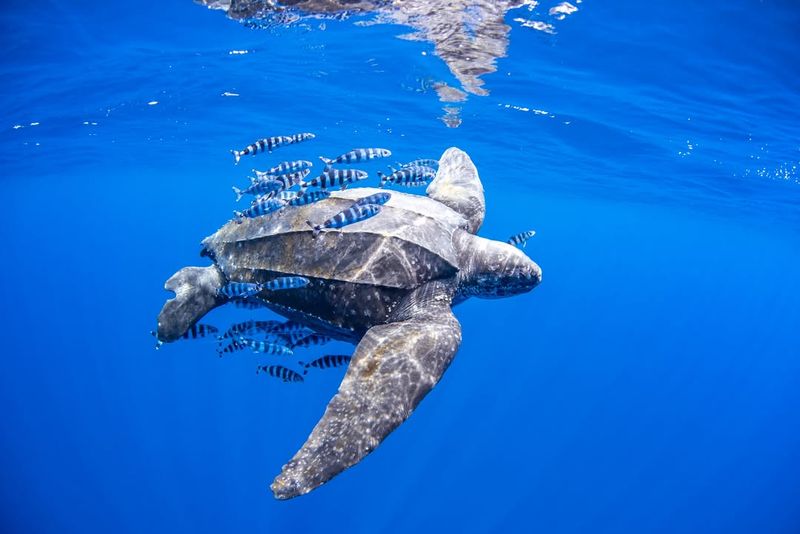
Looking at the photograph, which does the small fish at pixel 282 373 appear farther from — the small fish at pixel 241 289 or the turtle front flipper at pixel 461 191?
the turtle front flipper at pixel 461 191

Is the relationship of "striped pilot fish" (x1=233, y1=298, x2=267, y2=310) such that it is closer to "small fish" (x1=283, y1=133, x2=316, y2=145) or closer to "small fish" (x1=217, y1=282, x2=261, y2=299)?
"small fish" (x1=217, y1=282, x2=261, y2=299)

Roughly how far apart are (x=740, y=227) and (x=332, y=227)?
4187 centimetres

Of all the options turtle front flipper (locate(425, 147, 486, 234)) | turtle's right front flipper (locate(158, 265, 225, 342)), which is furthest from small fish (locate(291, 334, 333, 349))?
turtle front flipper (locate(425, 147, 486, 234))

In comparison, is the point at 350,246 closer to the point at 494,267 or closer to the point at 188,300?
the point at 494,267

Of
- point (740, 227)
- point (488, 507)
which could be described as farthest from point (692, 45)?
point (740, 227)

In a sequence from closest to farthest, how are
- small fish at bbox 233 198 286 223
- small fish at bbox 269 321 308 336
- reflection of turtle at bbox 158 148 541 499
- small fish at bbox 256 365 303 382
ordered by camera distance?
1. reflection of turtle at bbox 158 148 541 499
2. small fish at bbox 233 198 286 223
3. small fish at bbox 269 321 308 336
4. small fish at bbox 256 365 303 382

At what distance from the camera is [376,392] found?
146 inches

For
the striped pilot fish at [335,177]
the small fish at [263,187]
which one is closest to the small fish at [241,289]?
the small fish at [263,187]

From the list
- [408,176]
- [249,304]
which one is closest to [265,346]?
[249,304]

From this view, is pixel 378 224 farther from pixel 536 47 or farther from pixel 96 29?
pixel 96 29

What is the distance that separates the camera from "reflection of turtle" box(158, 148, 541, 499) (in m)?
3.53

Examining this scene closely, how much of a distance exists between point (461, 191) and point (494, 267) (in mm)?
1673

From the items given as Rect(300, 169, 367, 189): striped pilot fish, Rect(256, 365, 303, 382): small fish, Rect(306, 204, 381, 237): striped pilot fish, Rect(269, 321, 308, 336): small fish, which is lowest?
Rect(256, 365, 303, 382): small fish

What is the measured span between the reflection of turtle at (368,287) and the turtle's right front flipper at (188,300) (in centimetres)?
1
